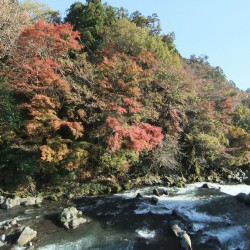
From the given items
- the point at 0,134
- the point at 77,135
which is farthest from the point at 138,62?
the point at 0,134

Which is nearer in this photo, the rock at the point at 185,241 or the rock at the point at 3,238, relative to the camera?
the rock at the point at 185,241

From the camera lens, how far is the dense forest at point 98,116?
17.3m

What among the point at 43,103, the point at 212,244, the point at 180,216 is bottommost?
the point at 212,244

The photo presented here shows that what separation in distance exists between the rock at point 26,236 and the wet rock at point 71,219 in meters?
1.41

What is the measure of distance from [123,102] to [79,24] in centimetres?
1373

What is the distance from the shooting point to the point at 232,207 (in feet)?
53.4

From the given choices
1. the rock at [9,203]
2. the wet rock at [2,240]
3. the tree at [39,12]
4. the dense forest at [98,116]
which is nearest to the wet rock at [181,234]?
the dense forest at [98,116]

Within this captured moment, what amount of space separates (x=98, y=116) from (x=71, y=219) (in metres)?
6.38

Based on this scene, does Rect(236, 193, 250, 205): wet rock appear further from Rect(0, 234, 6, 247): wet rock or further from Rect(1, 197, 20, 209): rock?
Rect(0, 234, 6, 247): wet rock

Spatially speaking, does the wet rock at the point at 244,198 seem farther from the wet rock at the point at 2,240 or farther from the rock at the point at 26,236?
the wet rock at the point at 2,240

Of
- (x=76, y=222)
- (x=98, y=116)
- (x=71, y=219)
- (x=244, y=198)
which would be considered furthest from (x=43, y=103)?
(x=244, y=198)

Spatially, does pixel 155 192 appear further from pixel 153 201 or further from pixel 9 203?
pixel 9 203

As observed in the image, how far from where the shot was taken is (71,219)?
13.5 m

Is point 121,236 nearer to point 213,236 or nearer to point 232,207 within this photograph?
point 213,236
